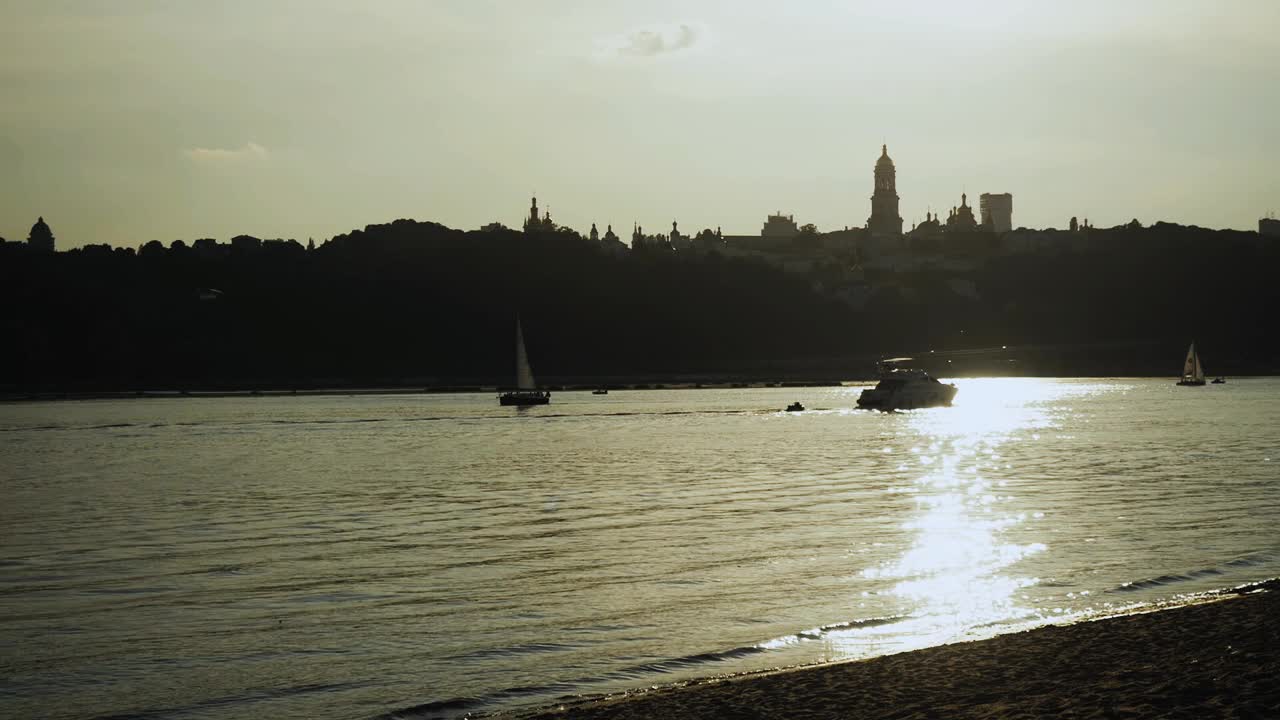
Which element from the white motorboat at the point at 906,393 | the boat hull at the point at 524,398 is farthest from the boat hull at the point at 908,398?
the boat hull at the point at 524,398

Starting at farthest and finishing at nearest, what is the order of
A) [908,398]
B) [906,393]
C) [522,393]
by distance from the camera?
[522,393] < [908,398] < [906,393]

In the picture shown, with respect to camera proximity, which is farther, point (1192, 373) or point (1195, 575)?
point (1192, 373)

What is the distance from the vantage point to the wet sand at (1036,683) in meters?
15.1

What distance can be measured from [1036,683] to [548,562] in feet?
49.5

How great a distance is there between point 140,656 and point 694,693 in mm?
8814

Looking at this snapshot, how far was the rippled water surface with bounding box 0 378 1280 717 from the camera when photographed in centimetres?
1988

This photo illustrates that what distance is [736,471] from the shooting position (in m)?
56.9

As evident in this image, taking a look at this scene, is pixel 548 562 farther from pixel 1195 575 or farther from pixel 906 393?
pixel 906 393

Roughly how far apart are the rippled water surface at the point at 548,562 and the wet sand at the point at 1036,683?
1636mm

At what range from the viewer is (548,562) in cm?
3009

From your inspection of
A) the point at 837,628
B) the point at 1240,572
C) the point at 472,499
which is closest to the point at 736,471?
the point at 472,499

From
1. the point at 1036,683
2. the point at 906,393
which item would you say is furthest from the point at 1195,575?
the point at 906,393

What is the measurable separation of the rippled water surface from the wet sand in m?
1.64

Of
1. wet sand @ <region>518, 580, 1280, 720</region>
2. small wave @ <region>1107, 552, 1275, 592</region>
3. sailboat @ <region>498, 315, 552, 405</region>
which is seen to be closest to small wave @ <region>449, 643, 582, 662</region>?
wet sand @ <region>518, 580, 1280, 720</region>
